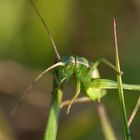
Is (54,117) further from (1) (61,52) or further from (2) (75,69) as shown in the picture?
(1) (61,52)

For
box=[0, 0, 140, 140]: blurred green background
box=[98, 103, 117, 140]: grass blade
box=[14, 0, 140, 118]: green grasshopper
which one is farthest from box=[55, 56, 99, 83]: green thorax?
box=[0, 0, 140, 140]: blurred green background

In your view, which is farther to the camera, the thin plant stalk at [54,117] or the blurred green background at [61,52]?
the blurred green background at [61,52]

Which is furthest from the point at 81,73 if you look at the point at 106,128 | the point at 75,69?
the point at 106,128

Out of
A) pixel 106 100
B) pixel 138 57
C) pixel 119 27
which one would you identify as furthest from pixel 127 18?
pixel 106 100

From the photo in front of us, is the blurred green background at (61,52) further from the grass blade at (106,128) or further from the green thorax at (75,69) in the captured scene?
the green thorax at (75,69)

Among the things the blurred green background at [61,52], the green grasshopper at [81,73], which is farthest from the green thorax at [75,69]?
the blurred green background at [61,52]

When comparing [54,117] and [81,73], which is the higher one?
[81,73]
